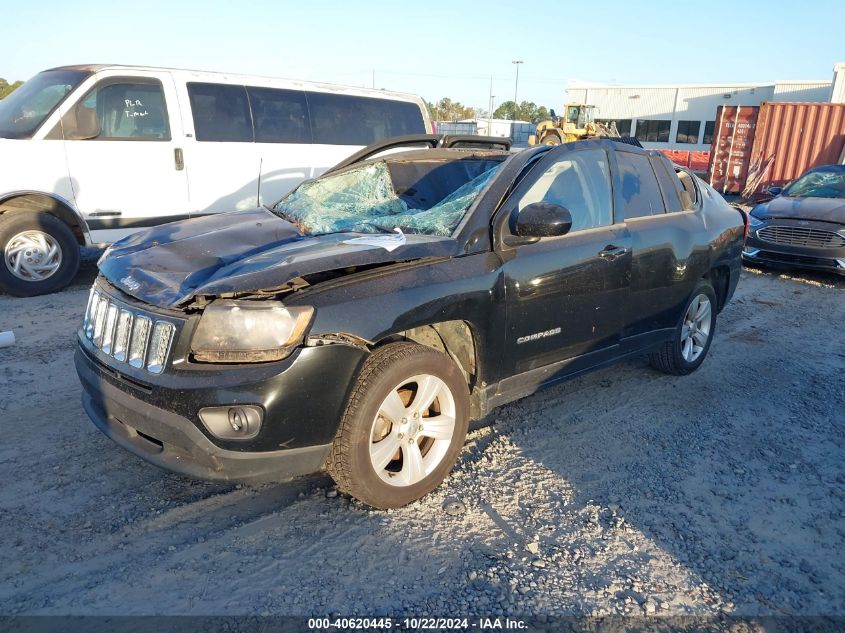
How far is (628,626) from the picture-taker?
2.40 m

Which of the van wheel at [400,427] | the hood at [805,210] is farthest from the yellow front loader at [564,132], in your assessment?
the van wheel at [400,427]

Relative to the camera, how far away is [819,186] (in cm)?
970

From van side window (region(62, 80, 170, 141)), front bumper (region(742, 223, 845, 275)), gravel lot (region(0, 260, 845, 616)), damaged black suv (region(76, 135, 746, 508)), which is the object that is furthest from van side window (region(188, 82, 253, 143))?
front bumper (region(742, 223, 845, 275))

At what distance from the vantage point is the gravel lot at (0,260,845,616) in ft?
8.23

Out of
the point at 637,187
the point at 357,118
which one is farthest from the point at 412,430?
the point at 357,118

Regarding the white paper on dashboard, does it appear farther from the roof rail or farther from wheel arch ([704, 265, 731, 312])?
wheel arch ([704, 265, 731, 312])

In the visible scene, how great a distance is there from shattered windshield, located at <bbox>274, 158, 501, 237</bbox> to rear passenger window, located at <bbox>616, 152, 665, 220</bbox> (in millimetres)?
906

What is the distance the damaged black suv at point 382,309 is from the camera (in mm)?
2627

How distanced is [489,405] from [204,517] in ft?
5.10

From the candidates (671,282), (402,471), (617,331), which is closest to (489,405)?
(402,471)

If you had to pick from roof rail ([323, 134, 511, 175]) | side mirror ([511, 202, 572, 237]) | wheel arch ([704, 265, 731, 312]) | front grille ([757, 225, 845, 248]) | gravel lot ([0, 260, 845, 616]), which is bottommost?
gravel lot ([0, 260, 845, 616])

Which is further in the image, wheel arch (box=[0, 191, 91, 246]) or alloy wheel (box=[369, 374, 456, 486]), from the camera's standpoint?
wheel arch (box=[0, 191, 91, 246])

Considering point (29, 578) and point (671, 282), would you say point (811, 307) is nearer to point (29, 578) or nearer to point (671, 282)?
point (671, 282)

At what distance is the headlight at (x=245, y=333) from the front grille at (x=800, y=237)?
8.29 metres
